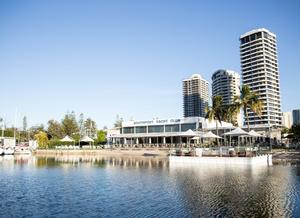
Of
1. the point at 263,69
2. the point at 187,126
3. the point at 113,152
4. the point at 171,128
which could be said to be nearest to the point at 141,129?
the point at 171,128

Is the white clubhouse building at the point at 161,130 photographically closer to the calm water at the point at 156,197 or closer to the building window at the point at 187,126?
the building window at the point at 187,126

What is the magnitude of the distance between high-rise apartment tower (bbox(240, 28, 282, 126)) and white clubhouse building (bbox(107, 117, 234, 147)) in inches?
3020

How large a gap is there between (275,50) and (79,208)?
15536 cm

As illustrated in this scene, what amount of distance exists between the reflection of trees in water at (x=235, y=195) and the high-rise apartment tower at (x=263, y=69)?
123843 mm

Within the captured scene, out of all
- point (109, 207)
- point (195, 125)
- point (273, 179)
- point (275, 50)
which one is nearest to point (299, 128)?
point (195, 125)

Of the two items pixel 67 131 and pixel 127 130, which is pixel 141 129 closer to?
pixel 127 130

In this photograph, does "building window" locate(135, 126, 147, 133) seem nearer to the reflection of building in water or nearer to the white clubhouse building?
the white clubhouse building

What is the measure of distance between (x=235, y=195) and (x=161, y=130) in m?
58.3

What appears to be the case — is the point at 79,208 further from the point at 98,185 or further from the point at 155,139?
the point at 155,139

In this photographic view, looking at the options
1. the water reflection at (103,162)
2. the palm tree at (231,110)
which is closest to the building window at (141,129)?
the palm tree at (231,110)

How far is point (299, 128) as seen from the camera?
2665 inches

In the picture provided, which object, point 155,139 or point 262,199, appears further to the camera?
point 155,139

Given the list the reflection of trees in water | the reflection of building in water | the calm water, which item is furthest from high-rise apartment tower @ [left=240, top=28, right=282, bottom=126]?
the reflection of trees in water

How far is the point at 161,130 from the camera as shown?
77438mm
